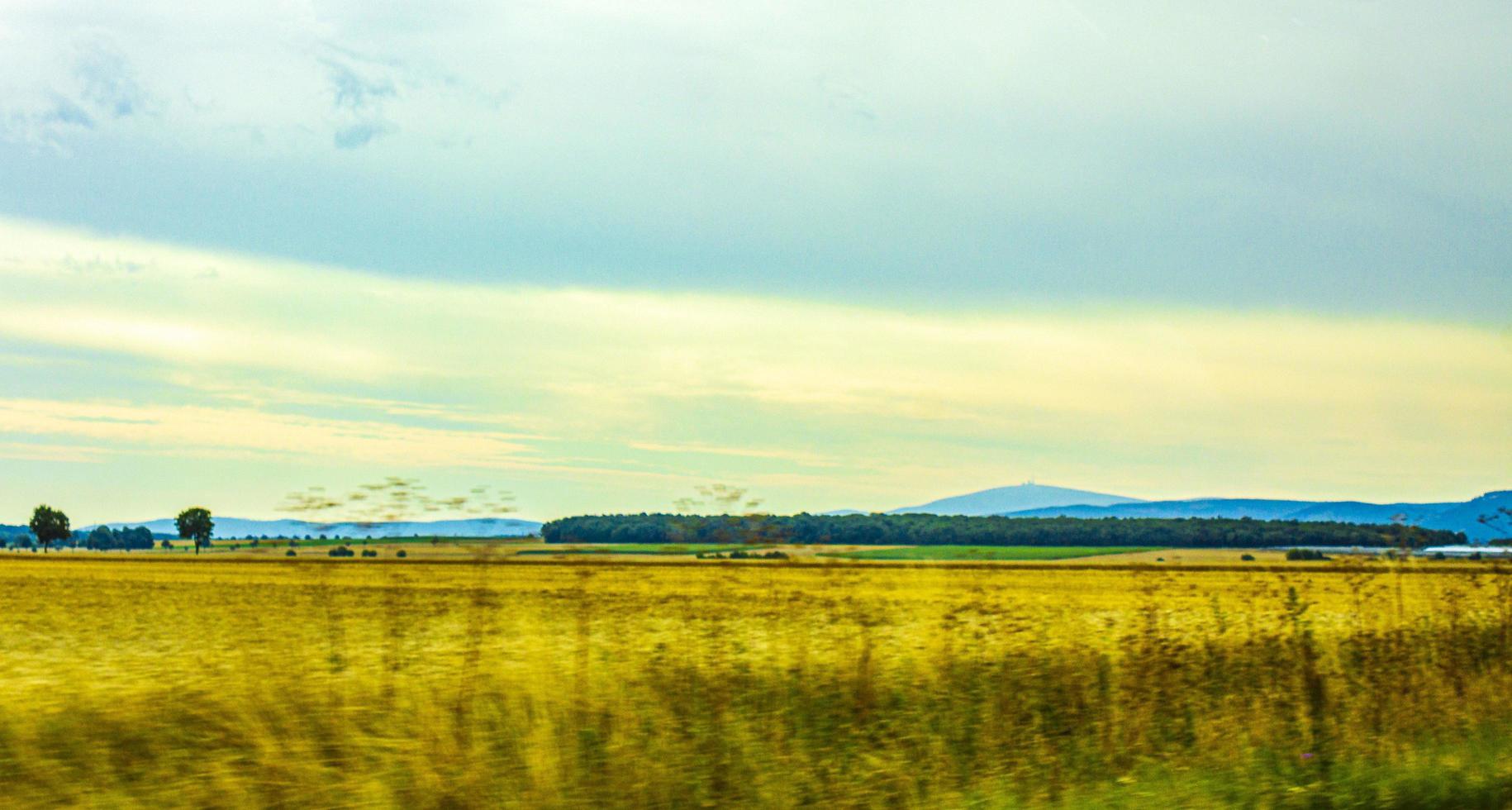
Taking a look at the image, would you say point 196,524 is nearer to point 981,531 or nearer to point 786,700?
point 981,531

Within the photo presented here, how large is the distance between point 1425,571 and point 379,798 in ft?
48.6

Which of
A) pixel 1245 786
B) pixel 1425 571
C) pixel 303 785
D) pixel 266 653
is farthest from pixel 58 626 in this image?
pixel 1425 571

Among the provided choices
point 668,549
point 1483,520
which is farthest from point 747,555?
point 1483,520

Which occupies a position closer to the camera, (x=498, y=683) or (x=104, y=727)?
(x=104, y=727)

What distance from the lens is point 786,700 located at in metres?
12.5

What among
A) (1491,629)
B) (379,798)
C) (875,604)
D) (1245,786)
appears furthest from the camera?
(1491,629)

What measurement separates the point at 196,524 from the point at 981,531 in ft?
332

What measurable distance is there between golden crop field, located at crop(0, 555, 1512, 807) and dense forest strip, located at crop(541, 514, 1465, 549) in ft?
1.59

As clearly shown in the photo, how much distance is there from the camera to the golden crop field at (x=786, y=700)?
9.45m

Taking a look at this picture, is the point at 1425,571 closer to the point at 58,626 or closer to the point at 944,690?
the point at 944,690

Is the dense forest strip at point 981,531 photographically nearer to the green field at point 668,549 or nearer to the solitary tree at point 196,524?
the green field at point 668,549

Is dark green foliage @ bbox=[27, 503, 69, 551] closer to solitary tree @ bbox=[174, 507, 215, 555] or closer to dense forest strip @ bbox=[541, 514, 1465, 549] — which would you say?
solitary tree @ bbox=[174, 507, 215, 555]

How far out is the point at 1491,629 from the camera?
54.9 ft

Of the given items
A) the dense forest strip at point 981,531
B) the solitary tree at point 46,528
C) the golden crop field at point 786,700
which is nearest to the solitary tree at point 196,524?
the solitary tree at point 46,528
